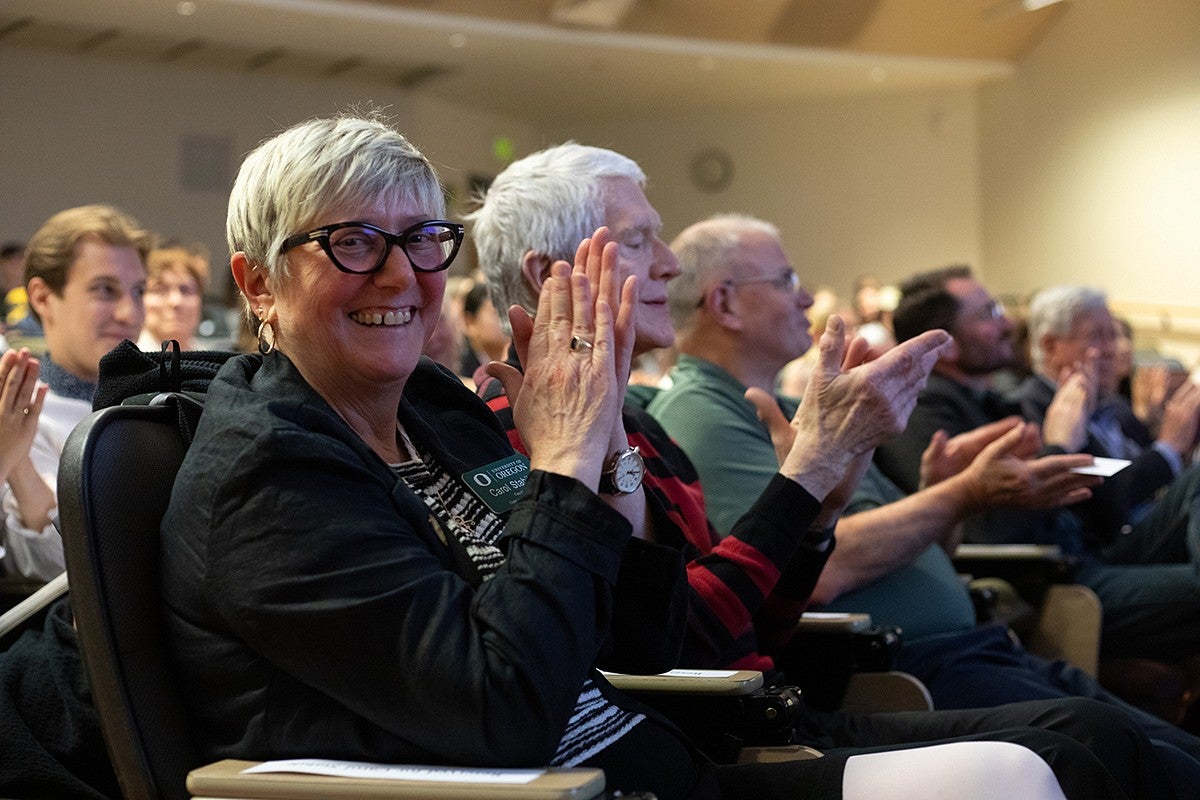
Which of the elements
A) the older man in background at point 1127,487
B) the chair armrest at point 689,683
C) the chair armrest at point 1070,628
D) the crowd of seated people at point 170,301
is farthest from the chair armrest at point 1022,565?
the crowd of seated people at point 170,301

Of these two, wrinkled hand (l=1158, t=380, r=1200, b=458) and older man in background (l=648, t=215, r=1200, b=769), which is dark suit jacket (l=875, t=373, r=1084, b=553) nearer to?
older man in background (l=648, t=215, r=1200, b=769)

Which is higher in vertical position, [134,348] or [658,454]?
[134,348]

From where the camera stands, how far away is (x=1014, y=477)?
247cm

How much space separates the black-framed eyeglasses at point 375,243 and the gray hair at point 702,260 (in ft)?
3.93

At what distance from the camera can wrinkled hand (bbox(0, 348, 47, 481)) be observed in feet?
6.42

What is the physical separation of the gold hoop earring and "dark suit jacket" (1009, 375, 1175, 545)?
8.46 ft

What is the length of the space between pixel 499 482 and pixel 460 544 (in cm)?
15

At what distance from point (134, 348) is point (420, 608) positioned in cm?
53

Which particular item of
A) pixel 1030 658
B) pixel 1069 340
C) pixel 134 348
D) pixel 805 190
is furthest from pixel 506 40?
pixel 134 348

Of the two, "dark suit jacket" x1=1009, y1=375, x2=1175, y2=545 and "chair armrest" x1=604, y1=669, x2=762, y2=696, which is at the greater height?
"chair armrest" x1=604, y1=669, x2=762, y2=696

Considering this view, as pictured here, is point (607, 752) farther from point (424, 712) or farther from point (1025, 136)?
point (1025, 136)

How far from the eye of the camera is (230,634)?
3.88 feet

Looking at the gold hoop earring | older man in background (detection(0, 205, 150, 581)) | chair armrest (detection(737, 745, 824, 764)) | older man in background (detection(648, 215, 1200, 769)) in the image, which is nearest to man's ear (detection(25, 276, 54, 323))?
older man in background (detection(0, 205, 150, 581))

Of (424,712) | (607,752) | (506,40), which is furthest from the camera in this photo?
(506,40)
